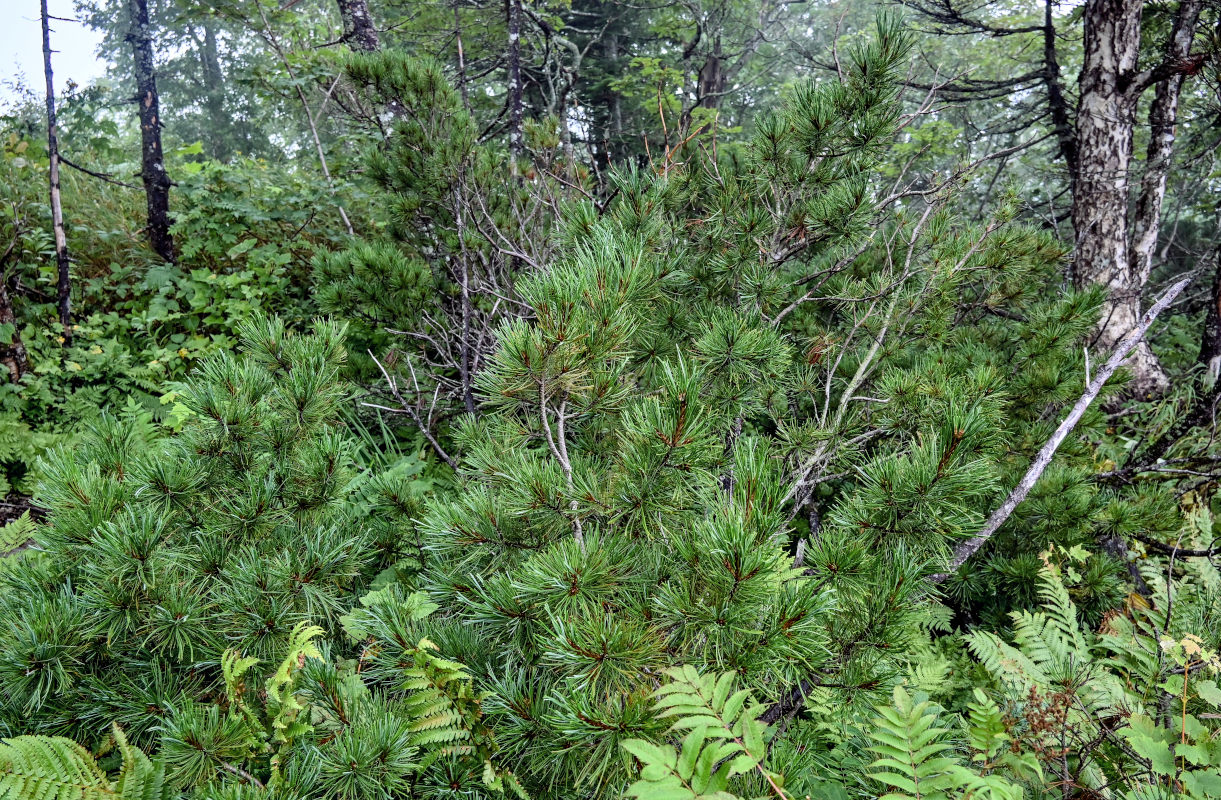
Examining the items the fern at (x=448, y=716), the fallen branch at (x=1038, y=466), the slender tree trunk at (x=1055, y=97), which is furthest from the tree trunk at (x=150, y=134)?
the slender tree trunk at (x=1055, y=97)

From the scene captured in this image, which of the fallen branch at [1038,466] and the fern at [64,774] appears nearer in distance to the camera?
the fern at [64,774]

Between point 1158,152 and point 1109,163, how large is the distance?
96 centimetres

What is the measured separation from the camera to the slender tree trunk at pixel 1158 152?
14.3ft

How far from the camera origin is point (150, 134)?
17.5ft

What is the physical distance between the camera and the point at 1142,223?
199 inches

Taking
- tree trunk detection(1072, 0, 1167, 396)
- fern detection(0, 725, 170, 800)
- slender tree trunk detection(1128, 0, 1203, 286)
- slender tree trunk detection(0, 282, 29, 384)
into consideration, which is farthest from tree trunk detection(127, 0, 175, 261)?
slender tree trunk detection(1128, 0, 1203, 286)

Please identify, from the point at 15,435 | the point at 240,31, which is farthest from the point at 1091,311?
the point at 240,31

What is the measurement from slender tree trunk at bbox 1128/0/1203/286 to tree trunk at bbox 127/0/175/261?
8108mm

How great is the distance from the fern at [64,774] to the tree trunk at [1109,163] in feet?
18.9

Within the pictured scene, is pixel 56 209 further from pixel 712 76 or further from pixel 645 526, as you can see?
pixel 712 76

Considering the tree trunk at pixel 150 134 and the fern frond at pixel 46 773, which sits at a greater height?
the tree trunk at pixel 150 134

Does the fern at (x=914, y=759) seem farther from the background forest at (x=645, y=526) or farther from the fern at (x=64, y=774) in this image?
the fern at (x=64, y=774)

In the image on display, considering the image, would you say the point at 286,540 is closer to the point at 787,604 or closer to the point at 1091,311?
the point at 787,604

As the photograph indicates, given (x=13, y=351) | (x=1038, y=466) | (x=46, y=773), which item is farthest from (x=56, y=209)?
(x=1038, y=466)
